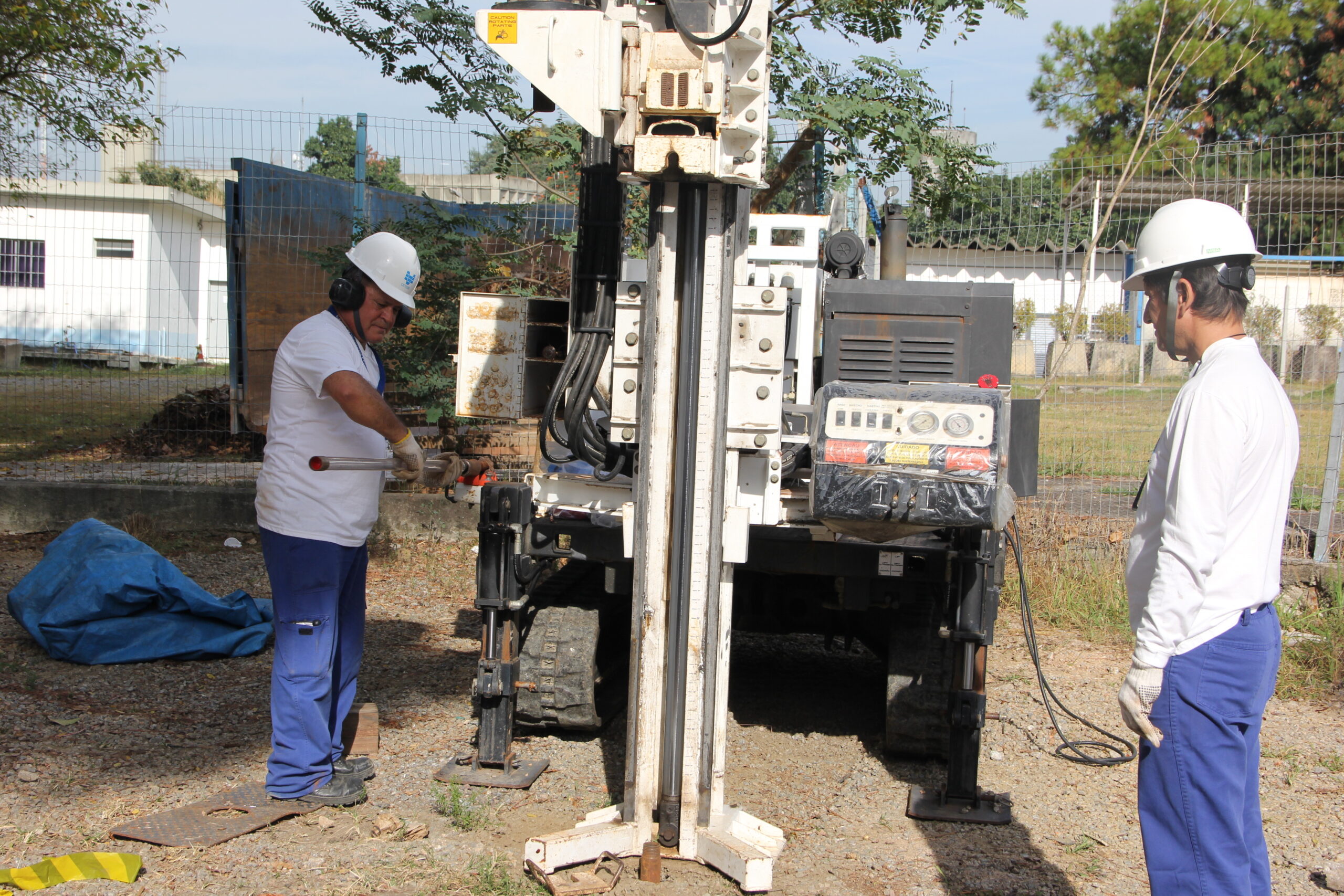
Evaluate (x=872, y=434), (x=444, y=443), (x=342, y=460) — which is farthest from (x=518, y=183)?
(x=872, y=434)

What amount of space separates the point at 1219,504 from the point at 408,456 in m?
2.60

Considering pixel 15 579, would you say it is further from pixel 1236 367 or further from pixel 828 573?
pixel 1236 367

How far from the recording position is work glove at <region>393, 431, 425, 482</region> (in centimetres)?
388

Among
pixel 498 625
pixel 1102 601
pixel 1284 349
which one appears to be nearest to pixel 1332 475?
pixel 1284 349

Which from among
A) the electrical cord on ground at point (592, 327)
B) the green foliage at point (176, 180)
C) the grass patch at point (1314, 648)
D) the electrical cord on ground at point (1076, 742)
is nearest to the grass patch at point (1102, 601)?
the grass patch at point (1314, 648)

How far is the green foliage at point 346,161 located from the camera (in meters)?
9.00

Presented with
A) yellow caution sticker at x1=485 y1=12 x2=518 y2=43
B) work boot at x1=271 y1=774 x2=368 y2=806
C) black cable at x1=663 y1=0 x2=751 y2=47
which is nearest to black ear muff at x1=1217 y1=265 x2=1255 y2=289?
black cable at x1=663 y1=0 x2=751 y2=47

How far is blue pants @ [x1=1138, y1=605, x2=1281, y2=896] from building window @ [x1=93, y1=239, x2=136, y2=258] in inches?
386

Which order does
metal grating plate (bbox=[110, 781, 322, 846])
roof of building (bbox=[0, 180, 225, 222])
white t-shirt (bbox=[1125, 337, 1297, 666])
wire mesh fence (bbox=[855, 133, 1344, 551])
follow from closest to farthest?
white t-shirt (bbox=[1125, 337, 1297, 666]) → metal grating plate (bbox=[110, 781, 322, 846]) → wire mesh fence (bbox=[855, 133, 1344, 551]) → roof of building (bbox=[0, 180, 225, 222])

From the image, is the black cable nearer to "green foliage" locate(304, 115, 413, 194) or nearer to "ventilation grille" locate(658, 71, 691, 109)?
"ventilation grille" locate(658, 71, 691, 109)

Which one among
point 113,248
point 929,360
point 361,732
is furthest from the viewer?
point 113,248

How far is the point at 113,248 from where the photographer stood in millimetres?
10336

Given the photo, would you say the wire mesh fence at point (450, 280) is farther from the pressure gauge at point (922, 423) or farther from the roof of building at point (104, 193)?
the pressure gauge at point (922, 423)

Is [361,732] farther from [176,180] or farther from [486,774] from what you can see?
[176,180]
